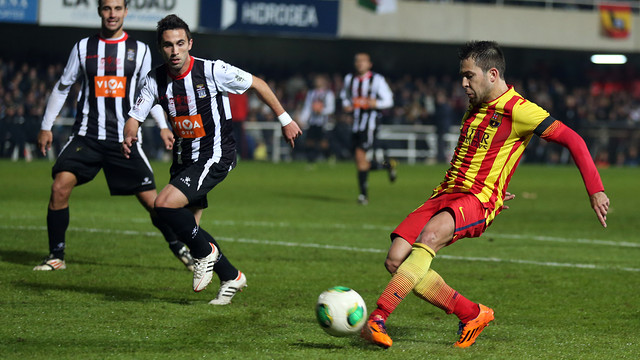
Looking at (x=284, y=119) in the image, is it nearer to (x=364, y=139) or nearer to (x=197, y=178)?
(x=197, y=178)

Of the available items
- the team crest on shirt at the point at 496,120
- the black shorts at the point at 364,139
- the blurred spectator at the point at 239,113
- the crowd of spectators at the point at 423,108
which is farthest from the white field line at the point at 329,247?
the blurred spectator at the point at 239,113

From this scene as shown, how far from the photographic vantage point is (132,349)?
4840mm

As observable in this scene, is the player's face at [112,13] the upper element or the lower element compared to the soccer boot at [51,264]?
upper

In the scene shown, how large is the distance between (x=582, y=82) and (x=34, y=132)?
70.7 feet

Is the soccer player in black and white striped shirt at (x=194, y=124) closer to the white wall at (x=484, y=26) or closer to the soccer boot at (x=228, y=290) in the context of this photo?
the soccer boot at (x=228, y=290)

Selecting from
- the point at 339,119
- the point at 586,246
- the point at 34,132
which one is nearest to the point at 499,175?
the point at 586,246

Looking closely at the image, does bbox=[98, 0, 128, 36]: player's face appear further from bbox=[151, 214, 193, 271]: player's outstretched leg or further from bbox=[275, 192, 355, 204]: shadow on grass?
bbox=[275, 192, 355, 204]: shadow on grass

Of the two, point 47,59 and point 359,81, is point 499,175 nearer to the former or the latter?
point 359,81

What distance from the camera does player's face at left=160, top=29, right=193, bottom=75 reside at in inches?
241

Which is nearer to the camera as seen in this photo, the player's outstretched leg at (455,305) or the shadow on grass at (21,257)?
the player's outstretched leg at (455,305)

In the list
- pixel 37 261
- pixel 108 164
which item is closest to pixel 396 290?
pixel 108 164

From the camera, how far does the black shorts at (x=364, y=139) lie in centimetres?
1484

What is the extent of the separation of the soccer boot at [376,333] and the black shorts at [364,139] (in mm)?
9996

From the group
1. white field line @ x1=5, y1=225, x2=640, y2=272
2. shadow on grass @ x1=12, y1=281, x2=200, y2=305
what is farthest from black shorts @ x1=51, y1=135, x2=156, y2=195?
white field line @ x1=5, y1=225, x2=640, y2=272
